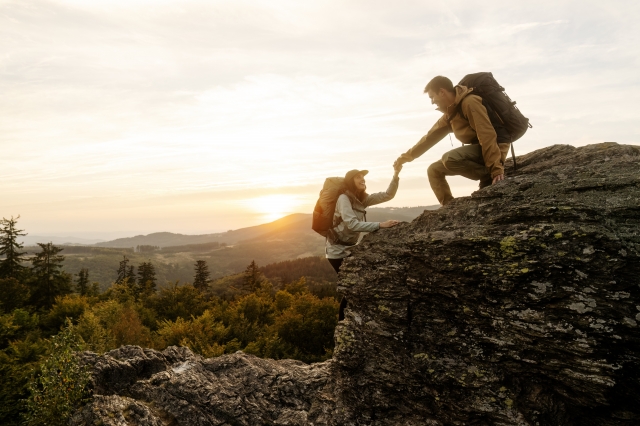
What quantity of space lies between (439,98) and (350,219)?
3.72m

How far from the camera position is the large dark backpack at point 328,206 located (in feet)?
30.6

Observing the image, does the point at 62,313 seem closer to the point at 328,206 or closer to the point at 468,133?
the point at 328,206

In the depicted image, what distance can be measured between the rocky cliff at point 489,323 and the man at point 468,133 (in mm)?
739

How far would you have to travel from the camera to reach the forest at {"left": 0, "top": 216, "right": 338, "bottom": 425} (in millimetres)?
10164

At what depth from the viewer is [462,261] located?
699 centimetres

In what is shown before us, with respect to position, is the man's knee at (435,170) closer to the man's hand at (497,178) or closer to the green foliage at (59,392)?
the man's hand at (497,178)

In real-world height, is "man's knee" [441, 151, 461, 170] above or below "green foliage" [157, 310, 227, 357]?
above

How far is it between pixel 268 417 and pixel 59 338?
7.81 metres

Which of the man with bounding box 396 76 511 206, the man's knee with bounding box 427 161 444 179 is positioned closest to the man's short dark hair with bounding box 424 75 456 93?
the man with bounding box 396 76 511 206

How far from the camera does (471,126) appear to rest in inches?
307

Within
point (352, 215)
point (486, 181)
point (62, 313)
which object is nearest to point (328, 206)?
point (352, 215)

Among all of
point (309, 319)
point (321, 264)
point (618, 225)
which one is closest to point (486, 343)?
point (618, 225)

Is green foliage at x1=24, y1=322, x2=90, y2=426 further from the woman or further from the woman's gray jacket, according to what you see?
the woman's gray jacket

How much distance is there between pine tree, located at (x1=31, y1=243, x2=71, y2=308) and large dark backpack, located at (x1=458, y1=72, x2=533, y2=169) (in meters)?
55.8
